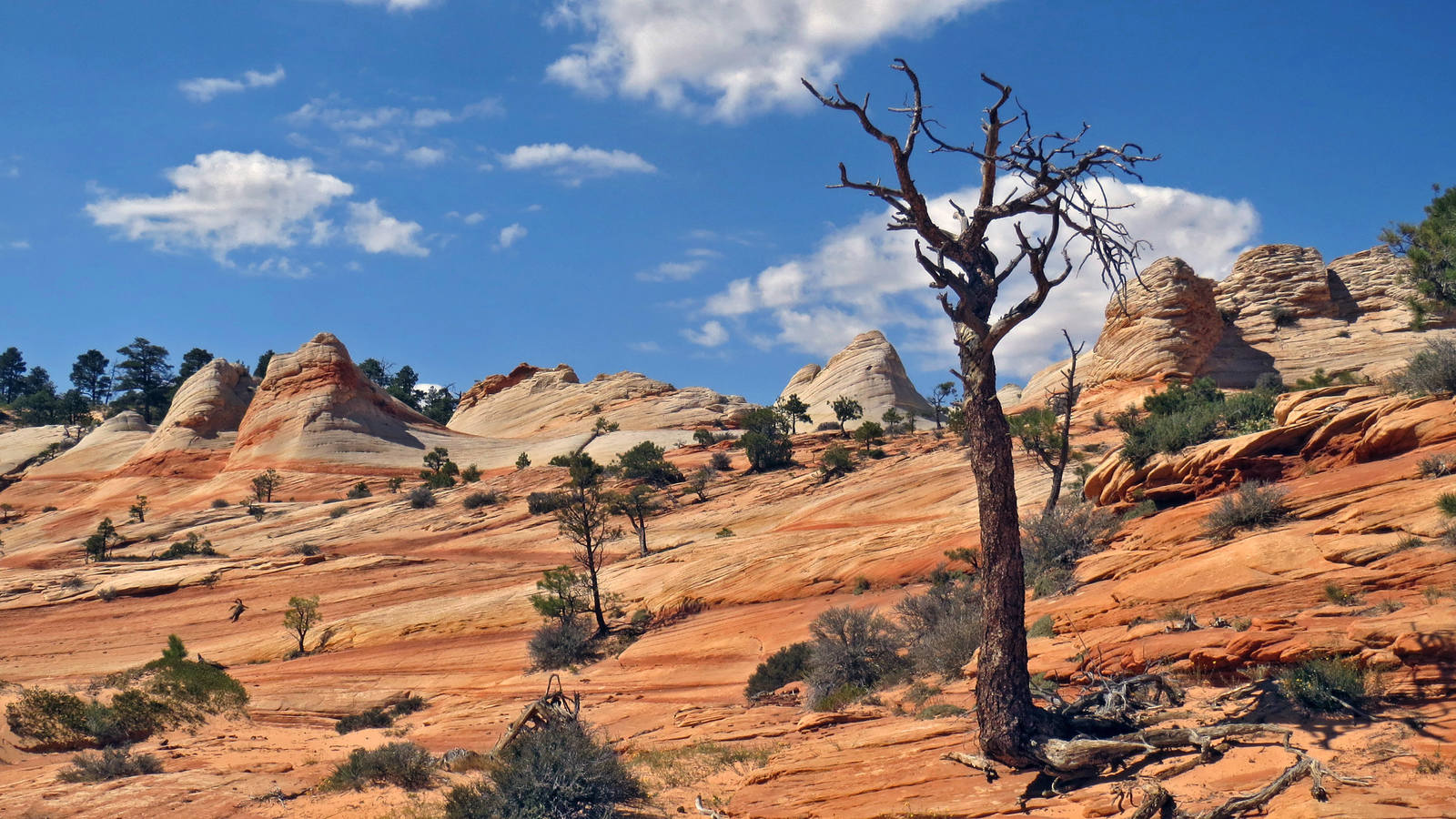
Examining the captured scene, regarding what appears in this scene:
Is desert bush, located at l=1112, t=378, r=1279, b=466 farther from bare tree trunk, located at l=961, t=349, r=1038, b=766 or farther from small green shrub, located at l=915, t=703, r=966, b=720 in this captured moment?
bare tree trunk, located at l=961, t=349, r=1038, b=766

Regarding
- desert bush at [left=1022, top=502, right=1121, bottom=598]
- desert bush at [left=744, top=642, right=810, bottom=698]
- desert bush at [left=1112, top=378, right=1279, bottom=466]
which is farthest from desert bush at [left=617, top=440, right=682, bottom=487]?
desert bush at [left=1022, top=502, right=1121, bottom=598]

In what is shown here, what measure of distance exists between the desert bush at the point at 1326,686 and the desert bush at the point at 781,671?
33.3 feet

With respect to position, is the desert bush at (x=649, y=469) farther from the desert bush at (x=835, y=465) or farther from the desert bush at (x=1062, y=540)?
the desert bush at (x=1062, y=540)

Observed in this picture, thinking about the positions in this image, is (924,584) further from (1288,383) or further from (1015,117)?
(1288,383)

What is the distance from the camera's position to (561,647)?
23312 mm

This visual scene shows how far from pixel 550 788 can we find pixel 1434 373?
16.6 m

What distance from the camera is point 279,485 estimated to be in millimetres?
54938

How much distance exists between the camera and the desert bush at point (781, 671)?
17.5 m

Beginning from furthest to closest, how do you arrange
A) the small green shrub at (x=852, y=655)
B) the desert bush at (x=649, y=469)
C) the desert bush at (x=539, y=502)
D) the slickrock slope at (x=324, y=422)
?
the slickrock slope at (x=324, y=422) → the desert bush at (x=649, y=469) → the desert bush at (x=539, y=502) → the small green shrub at (x=852, y=655)

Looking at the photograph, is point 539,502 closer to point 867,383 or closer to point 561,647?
point 561,647

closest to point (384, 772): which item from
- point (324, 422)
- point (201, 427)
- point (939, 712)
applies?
point (939, 712)

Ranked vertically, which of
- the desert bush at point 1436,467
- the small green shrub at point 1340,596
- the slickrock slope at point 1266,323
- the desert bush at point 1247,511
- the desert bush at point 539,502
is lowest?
the small green shrub at point 1340,596

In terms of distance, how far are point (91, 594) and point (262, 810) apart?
30.3 meters

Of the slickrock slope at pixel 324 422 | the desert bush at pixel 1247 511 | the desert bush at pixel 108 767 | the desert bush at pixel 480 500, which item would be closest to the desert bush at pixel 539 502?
the desert bush at pixel 480 500
